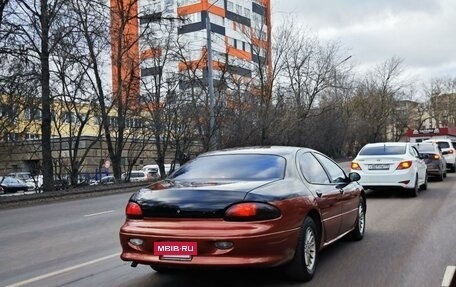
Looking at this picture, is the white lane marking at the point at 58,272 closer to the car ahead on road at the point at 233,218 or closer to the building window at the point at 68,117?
the car ahead on road at the point at 233,218

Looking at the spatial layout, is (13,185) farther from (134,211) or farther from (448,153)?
(134,211)

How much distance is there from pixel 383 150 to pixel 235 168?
9.85 meters

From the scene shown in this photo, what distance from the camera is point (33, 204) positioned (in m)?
18.7

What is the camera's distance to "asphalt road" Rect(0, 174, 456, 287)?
6.05m

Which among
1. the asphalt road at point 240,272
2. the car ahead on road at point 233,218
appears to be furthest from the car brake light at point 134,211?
the asphalt road at point 240,272

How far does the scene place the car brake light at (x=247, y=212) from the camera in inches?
209

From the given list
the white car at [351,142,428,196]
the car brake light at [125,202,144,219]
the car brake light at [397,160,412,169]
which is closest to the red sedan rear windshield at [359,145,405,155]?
the white car at [351,142,428,196]

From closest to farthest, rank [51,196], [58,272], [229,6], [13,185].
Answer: [58,272] < [51,196] < [13,185] < [229,6]

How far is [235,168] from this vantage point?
6.42m

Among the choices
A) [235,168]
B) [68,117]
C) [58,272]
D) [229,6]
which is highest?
[229,6]

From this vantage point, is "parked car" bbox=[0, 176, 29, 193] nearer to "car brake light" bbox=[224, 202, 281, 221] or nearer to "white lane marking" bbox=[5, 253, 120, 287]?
"white lane marking" bbox=[5, 253, 120, 287]

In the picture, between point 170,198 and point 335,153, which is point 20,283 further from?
point 335,153

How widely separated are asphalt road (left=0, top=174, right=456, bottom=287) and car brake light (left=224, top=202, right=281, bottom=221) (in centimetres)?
93

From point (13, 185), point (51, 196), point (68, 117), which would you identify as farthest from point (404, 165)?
point (13, 185)
